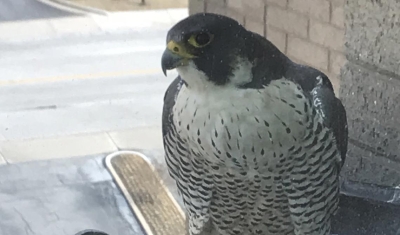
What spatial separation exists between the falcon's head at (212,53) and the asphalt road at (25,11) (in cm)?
464

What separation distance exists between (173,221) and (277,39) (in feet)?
2.56

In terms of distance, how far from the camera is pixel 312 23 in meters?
2.29

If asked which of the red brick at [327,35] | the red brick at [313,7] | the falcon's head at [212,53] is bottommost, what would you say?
the red brick at [327,35]

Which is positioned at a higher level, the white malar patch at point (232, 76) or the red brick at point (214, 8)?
the white malar patch at point (232, 76)

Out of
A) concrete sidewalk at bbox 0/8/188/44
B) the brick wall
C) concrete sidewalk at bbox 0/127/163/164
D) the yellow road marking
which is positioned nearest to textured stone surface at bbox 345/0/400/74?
the brick wall

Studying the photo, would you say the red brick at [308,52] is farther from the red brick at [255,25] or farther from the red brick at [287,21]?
the red brick at [255,25]

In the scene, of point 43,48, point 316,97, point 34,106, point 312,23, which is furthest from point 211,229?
point 43,48

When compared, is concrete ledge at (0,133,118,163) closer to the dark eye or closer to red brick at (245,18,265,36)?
red brick at (245,18,265,36)

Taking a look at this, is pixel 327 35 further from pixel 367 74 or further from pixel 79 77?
pixel 79 77

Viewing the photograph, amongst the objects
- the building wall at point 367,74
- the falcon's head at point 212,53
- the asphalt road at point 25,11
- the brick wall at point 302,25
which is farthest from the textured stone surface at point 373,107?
the asphalt road at point 25,11

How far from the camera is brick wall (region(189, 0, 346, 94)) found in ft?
7.12

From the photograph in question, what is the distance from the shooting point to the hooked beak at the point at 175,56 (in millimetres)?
1202

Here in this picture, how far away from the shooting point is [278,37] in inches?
96.7

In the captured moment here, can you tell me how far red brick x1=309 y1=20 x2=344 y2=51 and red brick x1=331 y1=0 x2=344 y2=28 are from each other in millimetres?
19
